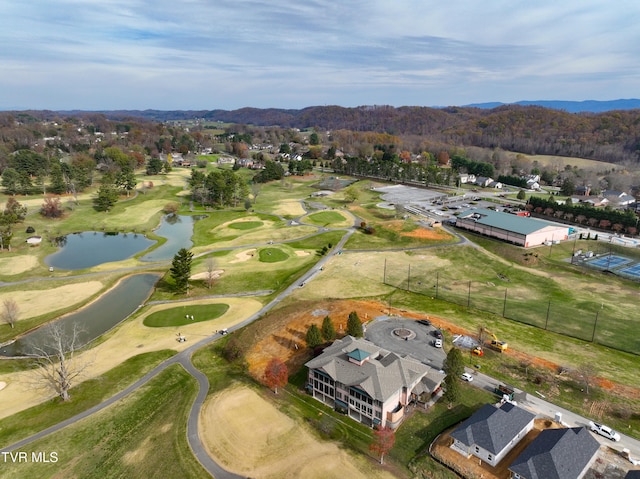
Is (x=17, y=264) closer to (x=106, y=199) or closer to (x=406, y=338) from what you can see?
(x=106, y=199)

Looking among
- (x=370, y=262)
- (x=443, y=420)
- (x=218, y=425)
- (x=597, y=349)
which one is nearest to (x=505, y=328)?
(x=597, y=349)

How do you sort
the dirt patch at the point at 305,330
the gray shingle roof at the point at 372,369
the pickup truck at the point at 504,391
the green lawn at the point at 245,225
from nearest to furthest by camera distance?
1. the gray shingle roof at the point at 372,369
2. the pickup truck at the point at 504,391
3. the dirt patch at the point at 305,330
4. the green lawn at the point at 245,225

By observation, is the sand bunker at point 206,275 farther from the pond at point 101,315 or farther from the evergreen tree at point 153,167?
the evergreen tree at point 153,167

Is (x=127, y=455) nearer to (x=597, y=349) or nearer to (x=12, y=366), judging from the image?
(x=12, y=366)

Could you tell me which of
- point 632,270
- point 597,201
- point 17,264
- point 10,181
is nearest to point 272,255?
point 17,264

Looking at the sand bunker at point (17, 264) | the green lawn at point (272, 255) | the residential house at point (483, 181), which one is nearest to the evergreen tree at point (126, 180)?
the sand bunker at point (17, 264)

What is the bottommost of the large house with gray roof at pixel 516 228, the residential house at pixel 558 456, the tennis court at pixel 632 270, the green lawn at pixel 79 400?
the green lawn at pixel 79 400

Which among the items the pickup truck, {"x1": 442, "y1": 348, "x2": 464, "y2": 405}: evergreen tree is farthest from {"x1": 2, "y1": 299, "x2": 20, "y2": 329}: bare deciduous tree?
the pickup truck
